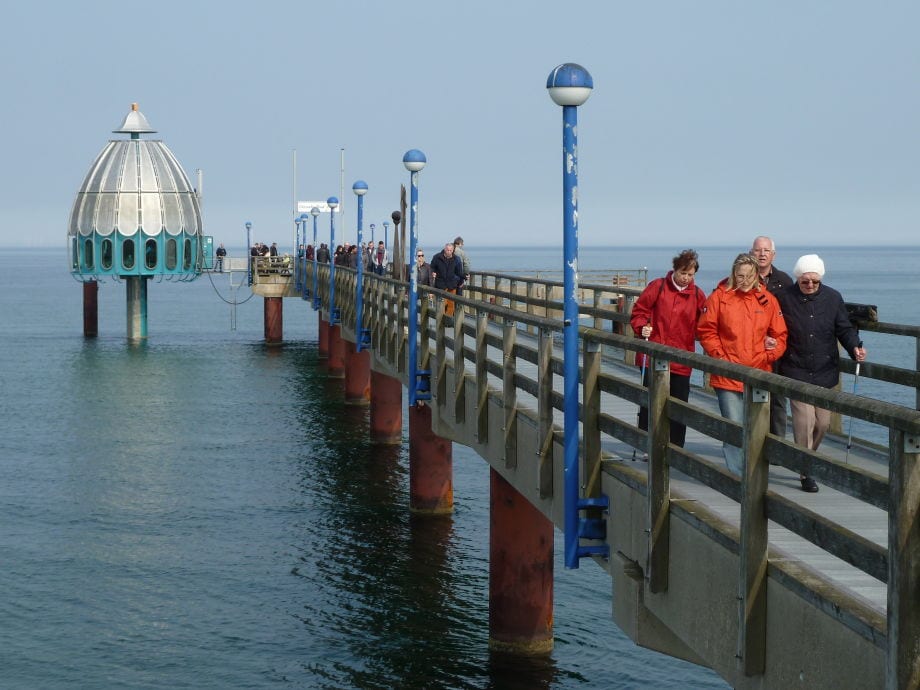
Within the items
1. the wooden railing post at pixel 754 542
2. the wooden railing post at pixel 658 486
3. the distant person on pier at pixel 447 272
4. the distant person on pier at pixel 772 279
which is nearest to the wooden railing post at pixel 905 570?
the wooden railing post at pixel 754 542

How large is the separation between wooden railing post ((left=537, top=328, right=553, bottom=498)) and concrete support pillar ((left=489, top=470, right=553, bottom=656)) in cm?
397

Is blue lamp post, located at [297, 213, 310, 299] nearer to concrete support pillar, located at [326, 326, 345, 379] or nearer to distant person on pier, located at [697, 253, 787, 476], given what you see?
concrete support pillar, located at [326, 326, 345, 379]

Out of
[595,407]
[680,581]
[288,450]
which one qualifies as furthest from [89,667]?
[288,450]

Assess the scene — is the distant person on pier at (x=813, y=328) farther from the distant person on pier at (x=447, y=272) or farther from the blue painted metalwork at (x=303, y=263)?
the blue painted metalwork at (x=303, y=263)

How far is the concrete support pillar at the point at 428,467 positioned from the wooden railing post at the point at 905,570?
1603 centimetres

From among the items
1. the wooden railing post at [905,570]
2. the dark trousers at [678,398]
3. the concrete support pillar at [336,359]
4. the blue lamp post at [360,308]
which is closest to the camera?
the wooden railing post at [905,570]

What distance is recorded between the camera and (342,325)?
3316 centimetres

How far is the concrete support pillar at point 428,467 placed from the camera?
21297 mm

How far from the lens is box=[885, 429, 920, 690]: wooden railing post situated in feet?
16.1

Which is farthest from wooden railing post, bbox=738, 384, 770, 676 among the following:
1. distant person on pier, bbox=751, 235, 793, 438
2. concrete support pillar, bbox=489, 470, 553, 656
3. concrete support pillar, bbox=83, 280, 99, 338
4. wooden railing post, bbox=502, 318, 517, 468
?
concrete support pillar, bbox=83, 280, 99, 338

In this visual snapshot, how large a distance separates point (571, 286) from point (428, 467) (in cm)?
1299

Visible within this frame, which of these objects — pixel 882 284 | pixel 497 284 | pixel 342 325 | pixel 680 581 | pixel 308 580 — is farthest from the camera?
pixel 882 284

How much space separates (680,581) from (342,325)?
26.1m

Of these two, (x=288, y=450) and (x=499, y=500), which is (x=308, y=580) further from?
(x=288, y=450)
